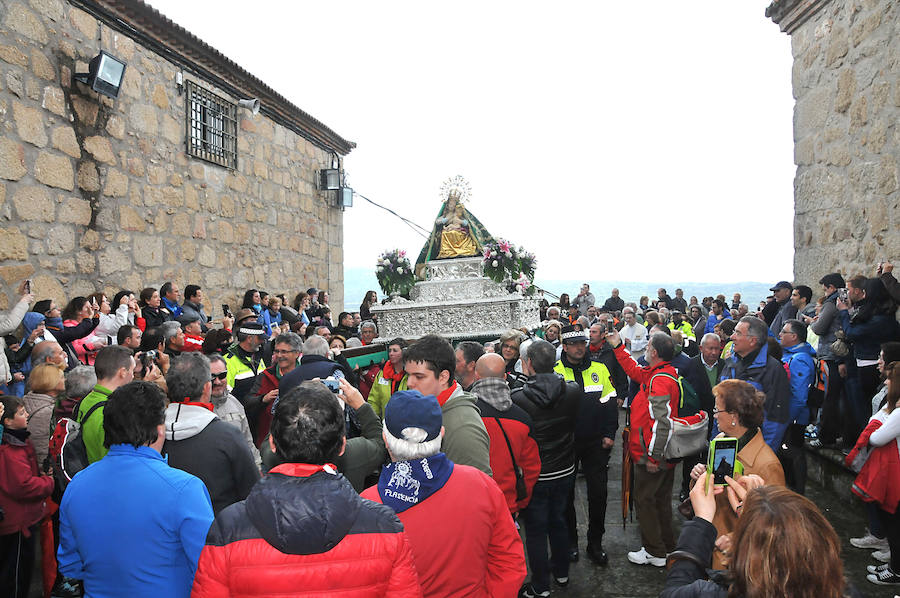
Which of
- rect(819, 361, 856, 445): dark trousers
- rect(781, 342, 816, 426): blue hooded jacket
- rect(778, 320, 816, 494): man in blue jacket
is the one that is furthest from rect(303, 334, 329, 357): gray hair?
rect(819, 361, 856, 445): dark trousers

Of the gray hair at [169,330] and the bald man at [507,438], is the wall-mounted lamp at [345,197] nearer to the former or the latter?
the gray hair at [169,330]

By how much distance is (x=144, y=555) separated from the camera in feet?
A: 7.22

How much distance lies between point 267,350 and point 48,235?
11.3 feet

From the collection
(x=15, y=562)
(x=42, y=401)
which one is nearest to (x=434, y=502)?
(x=15, y=562)

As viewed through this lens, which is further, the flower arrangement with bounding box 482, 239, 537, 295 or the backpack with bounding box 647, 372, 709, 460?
the flower arrangement with bounding box 482, 239, 537, 295

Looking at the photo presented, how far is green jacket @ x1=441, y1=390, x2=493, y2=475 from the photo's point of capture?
2.79m

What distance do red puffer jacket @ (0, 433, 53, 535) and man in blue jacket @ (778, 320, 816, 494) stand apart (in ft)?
17.7

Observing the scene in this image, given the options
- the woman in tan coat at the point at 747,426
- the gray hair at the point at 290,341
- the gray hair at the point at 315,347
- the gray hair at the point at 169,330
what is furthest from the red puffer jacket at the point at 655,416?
the gray hair at the point at 169,330

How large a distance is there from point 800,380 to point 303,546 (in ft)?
16.5

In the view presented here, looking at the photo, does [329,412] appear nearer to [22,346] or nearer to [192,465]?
[192,465]

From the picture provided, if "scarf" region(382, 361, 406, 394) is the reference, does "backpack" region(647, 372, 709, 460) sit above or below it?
below

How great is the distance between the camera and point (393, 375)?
495 centimetres

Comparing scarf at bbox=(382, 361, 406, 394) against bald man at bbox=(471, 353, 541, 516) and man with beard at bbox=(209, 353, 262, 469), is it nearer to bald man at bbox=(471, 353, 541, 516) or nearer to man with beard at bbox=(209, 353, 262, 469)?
man with beard at bbox=(209, 353, 262, 469)

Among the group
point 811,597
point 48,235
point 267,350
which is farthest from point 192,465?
point 48,235
